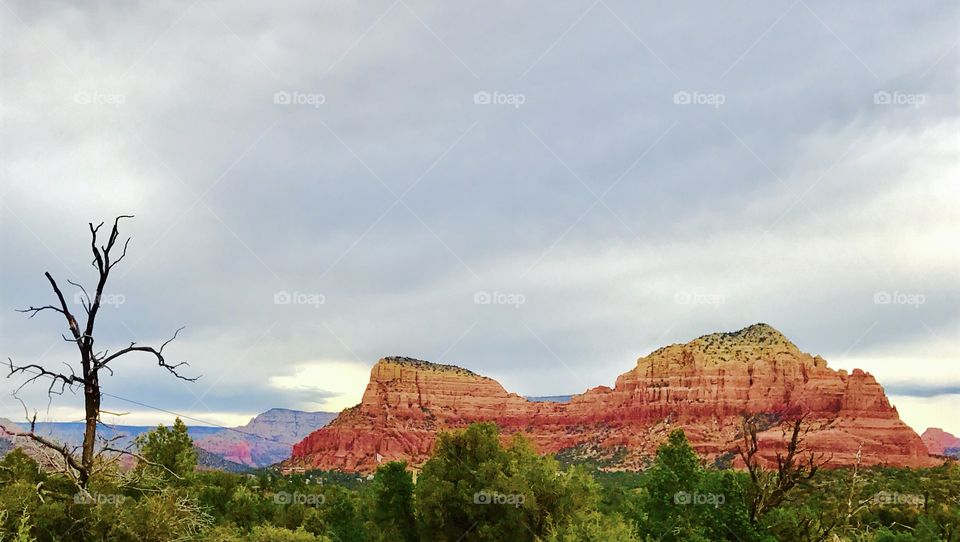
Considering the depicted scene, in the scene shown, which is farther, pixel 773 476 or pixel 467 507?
pixel 467 507

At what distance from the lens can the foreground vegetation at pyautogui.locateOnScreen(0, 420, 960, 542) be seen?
16.4 meters

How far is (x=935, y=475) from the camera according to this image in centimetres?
8344

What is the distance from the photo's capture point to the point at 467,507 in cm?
3953

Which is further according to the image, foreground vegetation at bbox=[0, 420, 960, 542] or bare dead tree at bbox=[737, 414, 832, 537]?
bare dead tree at bbox=[737, 414, 832, 537]

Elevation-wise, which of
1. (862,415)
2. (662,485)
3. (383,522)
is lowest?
(383,522)

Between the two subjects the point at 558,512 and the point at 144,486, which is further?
the point at 558,512

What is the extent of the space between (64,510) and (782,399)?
18332 cm

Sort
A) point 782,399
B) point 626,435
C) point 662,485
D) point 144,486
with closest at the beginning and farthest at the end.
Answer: point 144,486 → point 662,485 → point 782,399 → point 626,435

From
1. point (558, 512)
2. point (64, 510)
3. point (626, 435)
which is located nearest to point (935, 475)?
point (558, 512)

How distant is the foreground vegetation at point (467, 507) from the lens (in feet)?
53.8

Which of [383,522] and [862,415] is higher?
[862,415]

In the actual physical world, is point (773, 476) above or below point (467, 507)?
above

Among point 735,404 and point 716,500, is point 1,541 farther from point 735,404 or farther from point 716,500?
point 735,404

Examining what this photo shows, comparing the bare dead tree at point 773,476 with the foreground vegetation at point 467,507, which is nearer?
the foreground vegetation at point 467,507
